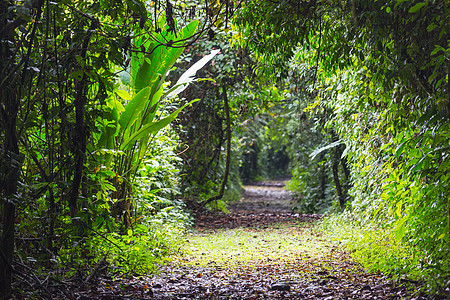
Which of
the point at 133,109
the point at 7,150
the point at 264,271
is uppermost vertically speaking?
the point at 133,109

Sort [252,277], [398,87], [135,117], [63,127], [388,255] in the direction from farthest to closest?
[135,117] < [252,277] < [398,87] < [388,255] < [63,127]

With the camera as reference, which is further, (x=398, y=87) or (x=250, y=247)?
(x=250, y=247)

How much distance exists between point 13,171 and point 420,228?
3.19m

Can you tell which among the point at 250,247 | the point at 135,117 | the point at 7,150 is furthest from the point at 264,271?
the point at 7,150

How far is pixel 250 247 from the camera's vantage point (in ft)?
21.2

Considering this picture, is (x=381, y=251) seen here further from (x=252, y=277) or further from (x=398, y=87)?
(x=398, y=87)

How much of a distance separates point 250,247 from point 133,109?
9.88ft

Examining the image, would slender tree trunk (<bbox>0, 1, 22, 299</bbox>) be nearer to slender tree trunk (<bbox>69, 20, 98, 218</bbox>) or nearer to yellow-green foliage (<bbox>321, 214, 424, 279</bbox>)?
slender tree trunk (<bbox>69, 20, 98, 218</bbox>)

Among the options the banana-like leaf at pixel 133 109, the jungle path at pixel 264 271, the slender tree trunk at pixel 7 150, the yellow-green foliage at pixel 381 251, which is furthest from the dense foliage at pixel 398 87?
the slender tree trunk at pixel 7 150

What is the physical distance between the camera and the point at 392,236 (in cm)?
437

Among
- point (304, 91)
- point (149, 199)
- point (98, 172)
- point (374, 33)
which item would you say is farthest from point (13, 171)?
point (304, 91)

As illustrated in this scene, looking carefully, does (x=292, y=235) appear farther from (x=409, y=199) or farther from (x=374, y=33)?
(x=374, y=33)

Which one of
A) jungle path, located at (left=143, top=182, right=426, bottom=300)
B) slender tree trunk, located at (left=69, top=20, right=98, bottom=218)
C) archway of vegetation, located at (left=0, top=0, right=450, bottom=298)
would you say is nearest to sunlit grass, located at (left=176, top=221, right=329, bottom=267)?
jungle path, located at (left=143, top=182, right=426, bottom=300)

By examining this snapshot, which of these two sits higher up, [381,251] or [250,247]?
[381,251]
